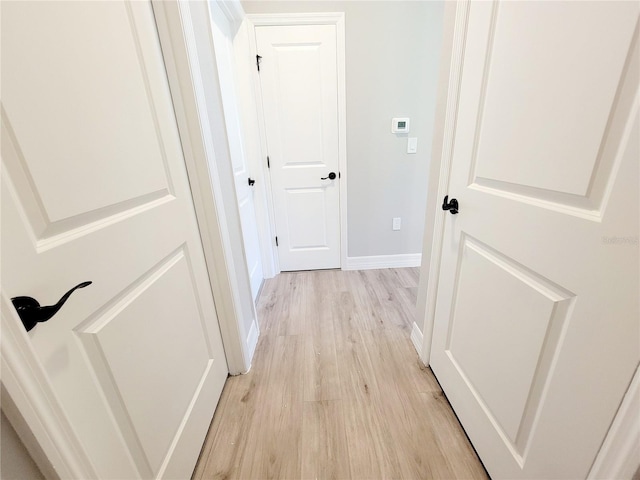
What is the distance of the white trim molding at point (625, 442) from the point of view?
50cm

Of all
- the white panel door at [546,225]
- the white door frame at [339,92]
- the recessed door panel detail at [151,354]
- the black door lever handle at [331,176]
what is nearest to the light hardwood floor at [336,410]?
the white panel door at [546,225]

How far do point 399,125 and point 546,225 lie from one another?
182cm

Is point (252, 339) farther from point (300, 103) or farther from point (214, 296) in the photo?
point (300, 103)

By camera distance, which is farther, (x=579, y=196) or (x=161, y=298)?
(x=161, y=298)

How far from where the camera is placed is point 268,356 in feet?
5.28

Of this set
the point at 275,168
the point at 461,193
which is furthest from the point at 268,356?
the point at 275,168

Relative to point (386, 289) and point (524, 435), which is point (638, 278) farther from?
point (386, 289)

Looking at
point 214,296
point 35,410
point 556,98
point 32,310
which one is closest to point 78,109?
point 32,310

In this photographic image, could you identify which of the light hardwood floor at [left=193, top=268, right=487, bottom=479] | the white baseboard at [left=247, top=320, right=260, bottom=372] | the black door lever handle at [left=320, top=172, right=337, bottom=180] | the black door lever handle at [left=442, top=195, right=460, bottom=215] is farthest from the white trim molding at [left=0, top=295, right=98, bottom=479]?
the black door lever handle at [left=320, top=172, right=337, bottom=180]

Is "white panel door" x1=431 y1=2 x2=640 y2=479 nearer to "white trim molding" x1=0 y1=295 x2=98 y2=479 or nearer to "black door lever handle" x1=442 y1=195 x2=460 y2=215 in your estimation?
"black door lever handle" x1=442 y1=195 x2=460 y2=215

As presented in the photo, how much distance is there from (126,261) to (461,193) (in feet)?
3.74

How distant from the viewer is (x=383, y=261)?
2.67m

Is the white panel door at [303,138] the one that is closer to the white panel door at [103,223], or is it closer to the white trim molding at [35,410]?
the white panel door at [103,223]

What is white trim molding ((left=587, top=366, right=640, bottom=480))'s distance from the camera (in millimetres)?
502
